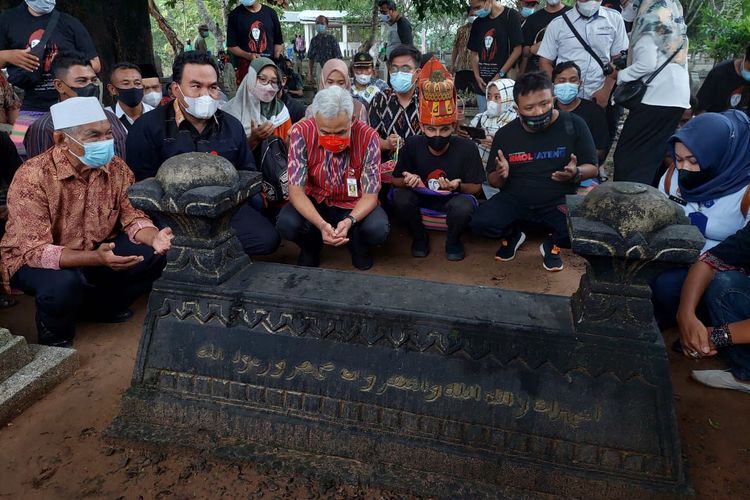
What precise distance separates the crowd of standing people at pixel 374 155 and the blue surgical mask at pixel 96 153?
0.01 m

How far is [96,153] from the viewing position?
108 inches

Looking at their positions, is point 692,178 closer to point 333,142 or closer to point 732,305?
point 732,305

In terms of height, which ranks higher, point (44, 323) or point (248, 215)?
point (248, 215)

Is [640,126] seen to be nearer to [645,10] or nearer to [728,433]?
[645,10]

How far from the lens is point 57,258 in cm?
268

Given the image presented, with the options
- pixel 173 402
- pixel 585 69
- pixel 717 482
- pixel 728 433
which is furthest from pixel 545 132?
pixel 173 402

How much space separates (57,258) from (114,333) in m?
0.64

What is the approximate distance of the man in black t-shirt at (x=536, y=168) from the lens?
3578 mm

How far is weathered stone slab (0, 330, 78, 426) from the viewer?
240 cm

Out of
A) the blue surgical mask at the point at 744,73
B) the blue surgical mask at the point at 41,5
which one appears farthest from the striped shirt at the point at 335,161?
the blue surgical mask at the point at 744,73

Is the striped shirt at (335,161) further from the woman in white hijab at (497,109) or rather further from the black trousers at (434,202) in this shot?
the woman in white hijab at (497,109)

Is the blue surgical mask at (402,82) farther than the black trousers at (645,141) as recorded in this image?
Yes

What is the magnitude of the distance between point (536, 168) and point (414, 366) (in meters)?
2.30

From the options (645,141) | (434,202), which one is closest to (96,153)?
(434,202)
